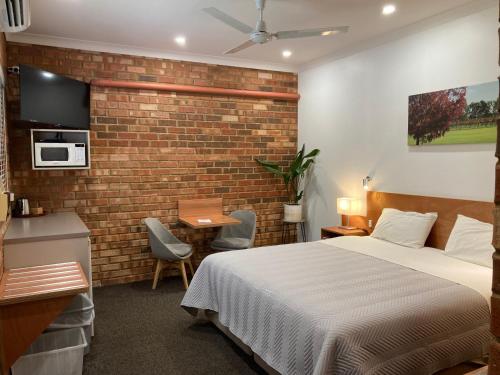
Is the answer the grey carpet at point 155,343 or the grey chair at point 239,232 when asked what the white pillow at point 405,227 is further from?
the grey carpet at point 155,343

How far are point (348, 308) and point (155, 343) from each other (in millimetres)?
1736

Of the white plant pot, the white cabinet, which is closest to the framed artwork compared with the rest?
the white plant pot

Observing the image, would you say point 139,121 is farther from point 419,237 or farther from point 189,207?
point 419,237

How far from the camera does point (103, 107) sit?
14.7 feet

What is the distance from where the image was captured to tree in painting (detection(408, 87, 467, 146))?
11.7ft

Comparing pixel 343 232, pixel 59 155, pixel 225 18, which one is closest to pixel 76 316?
pixel 59 155

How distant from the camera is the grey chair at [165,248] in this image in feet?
13.8

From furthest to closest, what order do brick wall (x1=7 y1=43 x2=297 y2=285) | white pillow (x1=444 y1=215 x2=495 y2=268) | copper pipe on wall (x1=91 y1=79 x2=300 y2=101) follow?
copper pipe on wall (x1=91 y1=79 x2=300 y2=101)
brick wall (x1=7 y1=43 x2=297 y2=285)
white pillow (x1=444 y1=215 x2=495 y2=268)

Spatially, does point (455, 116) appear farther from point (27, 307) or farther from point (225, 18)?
point (27, 307)

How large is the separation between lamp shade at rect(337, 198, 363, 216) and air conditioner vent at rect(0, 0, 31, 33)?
352 cm

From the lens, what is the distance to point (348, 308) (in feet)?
7.30

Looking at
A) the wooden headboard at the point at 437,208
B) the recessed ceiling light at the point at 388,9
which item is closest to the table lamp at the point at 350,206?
the wooden headboard at the point at 437,208

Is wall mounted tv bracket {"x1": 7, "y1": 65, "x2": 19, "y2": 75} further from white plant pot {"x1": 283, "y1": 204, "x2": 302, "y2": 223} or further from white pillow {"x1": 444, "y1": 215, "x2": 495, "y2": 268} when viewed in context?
white pillow {"x1": 444, "y1": 215, "x2": 495, "y2": 268}

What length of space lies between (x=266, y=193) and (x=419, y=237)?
236cm
